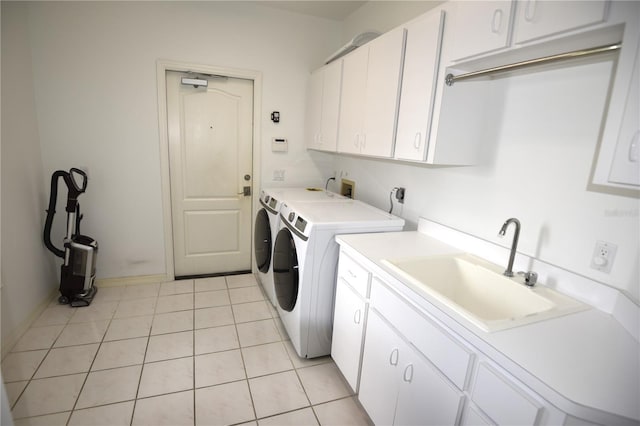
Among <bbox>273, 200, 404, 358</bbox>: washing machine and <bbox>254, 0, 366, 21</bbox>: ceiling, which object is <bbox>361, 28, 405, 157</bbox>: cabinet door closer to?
<bbox>273, 200, 404, 358</bbox>: washing machine

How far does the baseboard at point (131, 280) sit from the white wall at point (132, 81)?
5cm

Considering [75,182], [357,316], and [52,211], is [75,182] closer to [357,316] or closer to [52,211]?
[52,211]

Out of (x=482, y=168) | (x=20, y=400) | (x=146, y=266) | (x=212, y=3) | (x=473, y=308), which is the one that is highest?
(x=212, y=3)

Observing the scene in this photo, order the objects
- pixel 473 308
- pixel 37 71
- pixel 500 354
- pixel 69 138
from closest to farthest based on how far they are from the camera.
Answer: pixel 500 354 → pixel 473 308 → pixel 37 71 → pixel 69 138

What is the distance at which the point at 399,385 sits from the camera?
52.4 inches

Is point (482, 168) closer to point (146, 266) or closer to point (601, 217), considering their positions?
point (601, 217)

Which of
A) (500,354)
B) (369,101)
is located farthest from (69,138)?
(500,354)

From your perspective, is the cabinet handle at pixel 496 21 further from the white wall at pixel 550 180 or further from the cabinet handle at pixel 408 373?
the cabinet handle at pixel 408 373

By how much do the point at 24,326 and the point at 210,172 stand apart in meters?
1.81

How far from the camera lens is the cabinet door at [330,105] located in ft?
8.24

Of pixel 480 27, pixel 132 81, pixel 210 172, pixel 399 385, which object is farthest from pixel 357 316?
pixel 132 81

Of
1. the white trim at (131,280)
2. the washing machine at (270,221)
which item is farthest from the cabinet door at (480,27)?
the white trim at (131,280)

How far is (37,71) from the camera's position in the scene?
2451 mm

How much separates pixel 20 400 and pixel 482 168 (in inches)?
108
